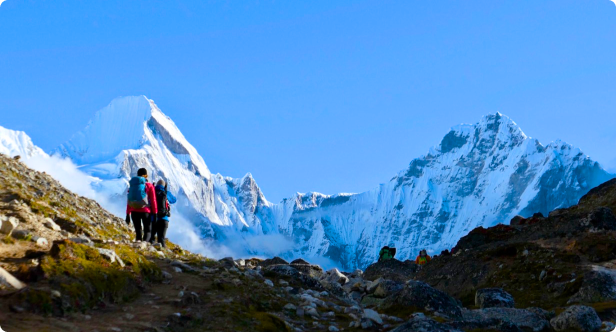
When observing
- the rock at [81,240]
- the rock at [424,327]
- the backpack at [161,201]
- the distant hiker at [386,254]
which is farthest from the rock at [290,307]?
the distant hiker at [386,254]

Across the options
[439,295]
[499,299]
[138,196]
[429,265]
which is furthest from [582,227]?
[138,196]

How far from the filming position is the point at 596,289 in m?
23.6

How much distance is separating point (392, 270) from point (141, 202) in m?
27.3

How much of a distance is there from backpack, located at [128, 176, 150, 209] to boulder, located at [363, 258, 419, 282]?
2488cm

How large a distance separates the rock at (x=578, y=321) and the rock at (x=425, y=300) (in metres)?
2.68

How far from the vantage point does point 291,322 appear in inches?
581

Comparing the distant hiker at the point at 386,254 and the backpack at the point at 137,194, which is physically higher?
the distant hiker at the point at 386,254

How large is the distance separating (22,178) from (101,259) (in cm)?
1517

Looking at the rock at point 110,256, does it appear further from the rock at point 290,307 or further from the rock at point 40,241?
the rock at point 290,307

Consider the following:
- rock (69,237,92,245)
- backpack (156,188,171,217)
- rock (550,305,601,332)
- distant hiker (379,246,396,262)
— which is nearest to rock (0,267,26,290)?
rock (69,237,92,245)

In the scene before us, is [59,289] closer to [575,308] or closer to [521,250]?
[575,308]

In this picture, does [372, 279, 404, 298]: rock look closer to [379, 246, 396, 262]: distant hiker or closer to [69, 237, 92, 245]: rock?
[69, 237, 92, 245]: rock

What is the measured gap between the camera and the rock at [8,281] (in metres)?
11.4

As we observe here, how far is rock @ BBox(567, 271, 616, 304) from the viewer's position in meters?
23.0
